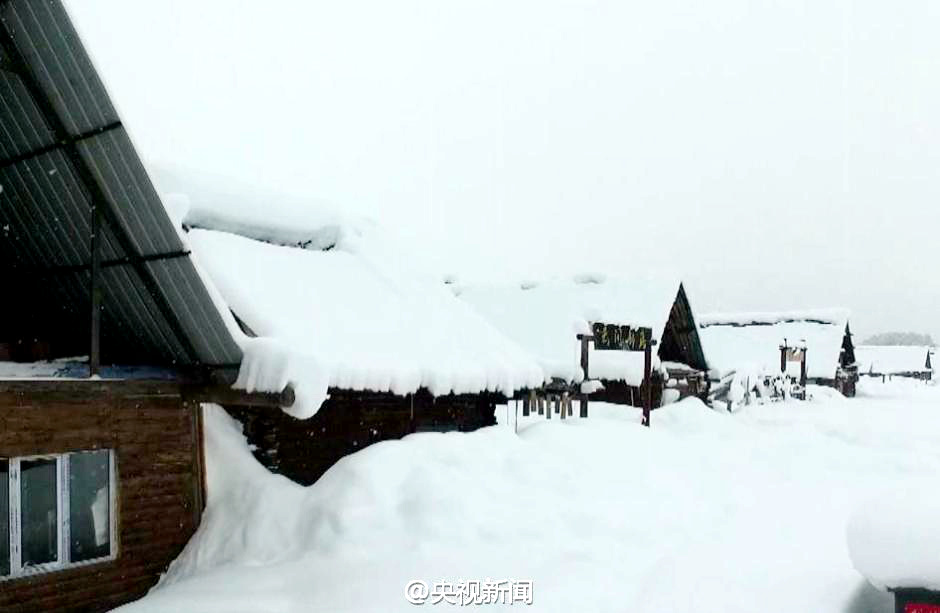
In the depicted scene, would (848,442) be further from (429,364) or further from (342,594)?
(342,594)

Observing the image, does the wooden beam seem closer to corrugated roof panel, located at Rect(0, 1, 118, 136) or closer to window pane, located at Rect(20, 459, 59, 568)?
window pane, located at Rect(20, 459, 59, 568)

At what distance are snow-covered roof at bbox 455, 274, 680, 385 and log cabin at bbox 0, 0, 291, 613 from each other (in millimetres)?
15669

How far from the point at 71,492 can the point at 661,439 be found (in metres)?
10.8

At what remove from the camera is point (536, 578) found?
779cm

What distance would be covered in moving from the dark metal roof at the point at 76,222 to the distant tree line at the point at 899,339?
174021 mm

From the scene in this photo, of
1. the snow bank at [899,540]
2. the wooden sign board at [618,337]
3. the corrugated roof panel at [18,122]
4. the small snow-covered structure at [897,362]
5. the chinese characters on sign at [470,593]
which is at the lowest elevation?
the small snow-covered structure at [897,362]

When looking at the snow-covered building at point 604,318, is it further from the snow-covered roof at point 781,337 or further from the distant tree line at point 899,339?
the distant tree line at point 899,339

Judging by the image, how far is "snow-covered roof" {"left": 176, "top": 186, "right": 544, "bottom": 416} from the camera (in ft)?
26.4

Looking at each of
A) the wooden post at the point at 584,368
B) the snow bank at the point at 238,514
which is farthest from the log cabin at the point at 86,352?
the wooden post at the point at 584,368

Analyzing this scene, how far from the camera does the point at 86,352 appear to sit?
923cm

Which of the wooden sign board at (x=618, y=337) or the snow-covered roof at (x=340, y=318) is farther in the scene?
the wooden sign board at (x=618, y=337)

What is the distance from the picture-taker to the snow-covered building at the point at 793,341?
40281mm

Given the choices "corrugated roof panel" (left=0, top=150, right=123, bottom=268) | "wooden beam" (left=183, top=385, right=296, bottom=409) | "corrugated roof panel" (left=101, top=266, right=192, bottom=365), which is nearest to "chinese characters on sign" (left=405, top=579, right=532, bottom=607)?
"wooden beam" (left=183, top=385, right=296, bottom=409)

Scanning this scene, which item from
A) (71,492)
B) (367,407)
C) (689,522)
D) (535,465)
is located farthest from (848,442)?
(71,492)
